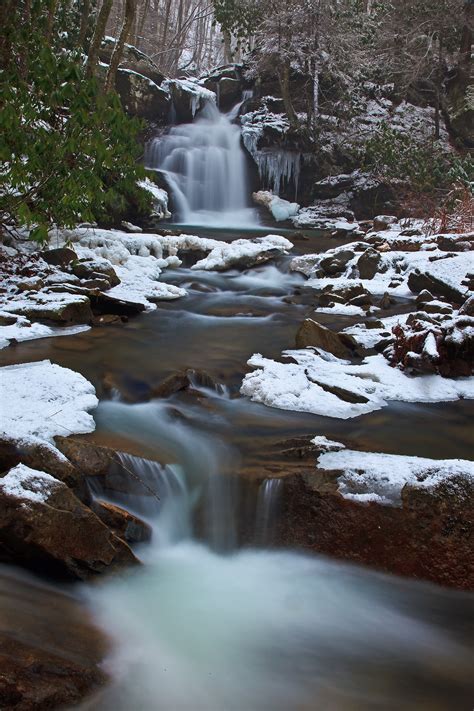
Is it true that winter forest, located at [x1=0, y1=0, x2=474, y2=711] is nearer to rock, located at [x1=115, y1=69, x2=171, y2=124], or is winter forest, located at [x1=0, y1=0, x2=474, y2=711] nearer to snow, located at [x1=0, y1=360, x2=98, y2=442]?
snow, located at [x1=0, y1=360, x2=98, y2=442]

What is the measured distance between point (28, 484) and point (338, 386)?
11.0 ft

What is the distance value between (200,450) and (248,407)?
875 mm

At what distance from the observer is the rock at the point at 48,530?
298cm

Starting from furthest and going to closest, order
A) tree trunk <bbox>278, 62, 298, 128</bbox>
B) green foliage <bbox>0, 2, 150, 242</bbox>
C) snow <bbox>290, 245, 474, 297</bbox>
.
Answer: tree trunk <bbox>278, 62, 298, 128</bbox> → snow <bbox>290, 245, 474, 297</bbox> → green foliage <bbox>0, 2, 150, 242</bbox>

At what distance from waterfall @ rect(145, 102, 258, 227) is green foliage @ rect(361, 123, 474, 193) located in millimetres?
5075

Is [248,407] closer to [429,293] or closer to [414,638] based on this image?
[414,638]

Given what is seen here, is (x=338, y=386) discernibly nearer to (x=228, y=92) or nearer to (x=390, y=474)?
(x=390, y=474)

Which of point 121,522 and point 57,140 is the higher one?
point 57,140

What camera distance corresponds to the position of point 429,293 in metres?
8.78

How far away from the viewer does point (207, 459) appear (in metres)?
4.47

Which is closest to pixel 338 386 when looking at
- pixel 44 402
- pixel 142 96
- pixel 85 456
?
pixel 85 456

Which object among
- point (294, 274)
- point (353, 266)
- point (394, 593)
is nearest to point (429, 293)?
point (353, 266)

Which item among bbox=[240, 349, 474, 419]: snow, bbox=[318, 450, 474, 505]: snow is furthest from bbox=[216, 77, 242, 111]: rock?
bbox=[318, 450, 474, 505]: snow

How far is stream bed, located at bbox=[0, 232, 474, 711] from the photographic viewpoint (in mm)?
2650
